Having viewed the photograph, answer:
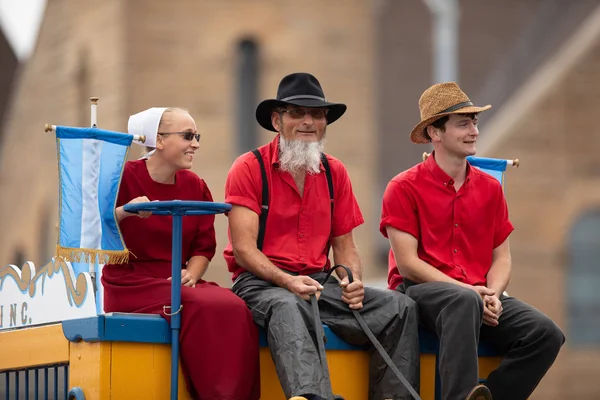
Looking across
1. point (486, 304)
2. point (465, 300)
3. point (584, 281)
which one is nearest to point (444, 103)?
point (486, 304)

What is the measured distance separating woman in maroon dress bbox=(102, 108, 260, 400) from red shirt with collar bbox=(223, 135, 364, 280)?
23 centimetres

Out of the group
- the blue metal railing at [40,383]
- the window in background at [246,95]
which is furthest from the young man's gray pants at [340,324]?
the window in background at [246,95]

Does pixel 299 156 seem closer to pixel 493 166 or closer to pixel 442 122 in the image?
pixel 442 122

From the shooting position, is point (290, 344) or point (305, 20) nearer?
point (290, 344)

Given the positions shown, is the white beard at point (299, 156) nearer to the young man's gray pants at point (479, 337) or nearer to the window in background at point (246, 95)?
the young man's gray pants at point (479, 337)

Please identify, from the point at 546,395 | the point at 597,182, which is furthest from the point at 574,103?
the point at 546,395

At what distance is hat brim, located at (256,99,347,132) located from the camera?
8.18 metres

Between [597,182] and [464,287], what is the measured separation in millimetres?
16439

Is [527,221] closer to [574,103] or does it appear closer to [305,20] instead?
[574,103]

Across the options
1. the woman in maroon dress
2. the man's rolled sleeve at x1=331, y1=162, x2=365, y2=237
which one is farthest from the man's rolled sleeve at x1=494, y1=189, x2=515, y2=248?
the woman in maroon dress

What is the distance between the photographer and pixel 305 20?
26406 mm

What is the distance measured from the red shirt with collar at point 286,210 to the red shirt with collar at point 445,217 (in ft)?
1.36

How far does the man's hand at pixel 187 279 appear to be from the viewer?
307 inches

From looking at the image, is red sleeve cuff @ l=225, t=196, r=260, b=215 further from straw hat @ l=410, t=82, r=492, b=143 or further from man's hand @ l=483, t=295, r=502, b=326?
man's hand @ l=483, t=295, r=502, b=326
